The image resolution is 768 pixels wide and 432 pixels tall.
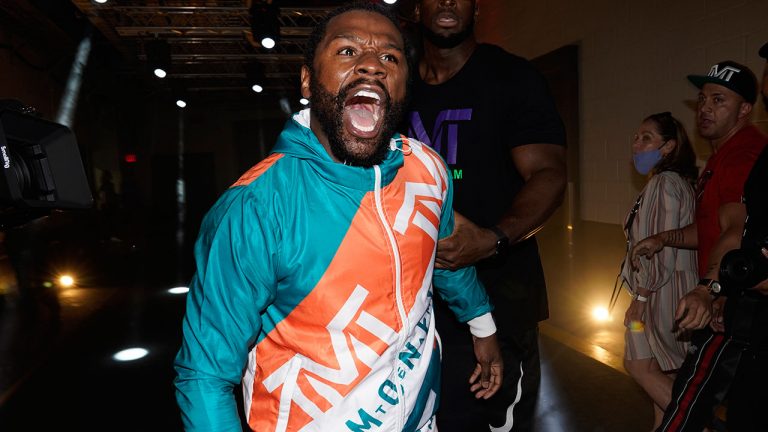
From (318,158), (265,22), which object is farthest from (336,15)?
(265,22)

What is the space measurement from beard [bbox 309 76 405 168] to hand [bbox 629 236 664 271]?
87.7 inches

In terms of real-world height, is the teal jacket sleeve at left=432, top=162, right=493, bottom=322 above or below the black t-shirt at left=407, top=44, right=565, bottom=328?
below

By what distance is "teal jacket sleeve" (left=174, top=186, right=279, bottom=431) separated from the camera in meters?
1.08

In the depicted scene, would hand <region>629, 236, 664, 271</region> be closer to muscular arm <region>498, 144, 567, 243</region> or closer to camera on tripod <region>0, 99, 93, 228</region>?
muscular arm <region>498, 144, 567, 243</region>

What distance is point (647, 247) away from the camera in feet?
10.0

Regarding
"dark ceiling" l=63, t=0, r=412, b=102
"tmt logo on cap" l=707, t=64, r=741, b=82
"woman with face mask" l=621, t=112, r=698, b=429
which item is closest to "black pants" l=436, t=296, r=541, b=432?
"woman with face mask" l=621, t=112, r=698, b=429

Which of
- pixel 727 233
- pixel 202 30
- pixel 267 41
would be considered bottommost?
pixel 727 233

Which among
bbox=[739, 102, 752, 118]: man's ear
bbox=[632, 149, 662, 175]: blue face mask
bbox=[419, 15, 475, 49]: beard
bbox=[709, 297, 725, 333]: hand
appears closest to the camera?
bbox=[419, 15, 475, 49]: beard

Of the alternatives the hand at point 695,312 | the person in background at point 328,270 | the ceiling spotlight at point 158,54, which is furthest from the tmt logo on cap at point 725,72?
the ceiling spotlight at point 158,54

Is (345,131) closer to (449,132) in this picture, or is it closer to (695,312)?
(449,132)

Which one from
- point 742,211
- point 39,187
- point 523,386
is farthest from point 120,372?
point 742,211

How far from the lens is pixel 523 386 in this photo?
205 cm

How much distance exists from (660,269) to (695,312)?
3.31 feet

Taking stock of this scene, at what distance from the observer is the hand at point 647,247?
3.04 metres
